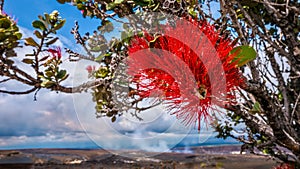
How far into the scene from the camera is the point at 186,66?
81cm

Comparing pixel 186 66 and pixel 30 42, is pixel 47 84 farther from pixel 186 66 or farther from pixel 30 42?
pixel 186 66

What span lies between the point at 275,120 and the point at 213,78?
23.7 inches

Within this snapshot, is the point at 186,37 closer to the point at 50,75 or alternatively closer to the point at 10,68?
the point at 50,75

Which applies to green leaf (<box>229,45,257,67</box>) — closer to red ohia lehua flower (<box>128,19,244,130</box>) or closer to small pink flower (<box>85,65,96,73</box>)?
red ohia lehua flower (<box>128,19,244,130</box>)

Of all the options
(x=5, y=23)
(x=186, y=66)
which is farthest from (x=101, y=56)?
(x=186, y=66)

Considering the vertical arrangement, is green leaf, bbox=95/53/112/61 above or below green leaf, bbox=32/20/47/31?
below

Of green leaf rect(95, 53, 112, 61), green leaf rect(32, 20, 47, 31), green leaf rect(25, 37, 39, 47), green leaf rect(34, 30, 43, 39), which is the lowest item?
green leaf rect(95, 53, 112, 61)

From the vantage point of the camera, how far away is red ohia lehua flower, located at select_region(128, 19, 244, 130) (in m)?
0.80

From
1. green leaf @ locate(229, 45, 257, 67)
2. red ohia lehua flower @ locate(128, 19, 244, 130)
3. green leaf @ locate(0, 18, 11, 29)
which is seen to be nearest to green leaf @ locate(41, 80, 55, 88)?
green leaf @ locate(0, 18, 11, 29)

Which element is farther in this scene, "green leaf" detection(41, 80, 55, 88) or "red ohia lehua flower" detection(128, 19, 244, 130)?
"green leaf" detection(41, 80, 55, 88)

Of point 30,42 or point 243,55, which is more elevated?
point 30,42

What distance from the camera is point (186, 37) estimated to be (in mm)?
803

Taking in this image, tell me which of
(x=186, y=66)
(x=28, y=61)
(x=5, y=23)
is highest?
(x=5, y=23)

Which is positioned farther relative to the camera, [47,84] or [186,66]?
[47,84]
